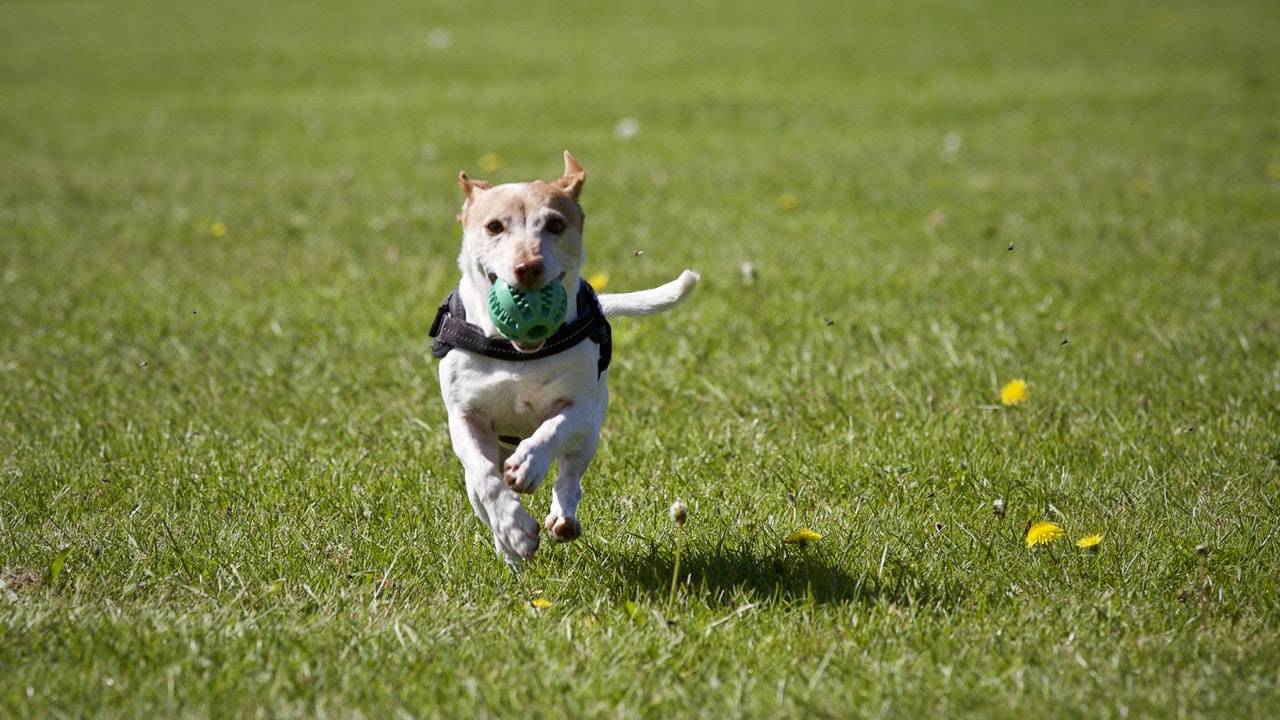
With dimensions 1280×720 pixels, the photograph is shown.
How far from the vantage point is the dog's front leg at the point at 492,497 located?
326 cm

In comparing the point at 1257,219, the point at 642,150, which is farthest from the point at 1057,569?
the point at 642,150

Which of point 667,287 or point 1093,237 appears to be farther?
point 1093,237

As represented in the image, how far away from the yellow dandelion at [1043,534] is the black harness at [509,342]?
1264 mm

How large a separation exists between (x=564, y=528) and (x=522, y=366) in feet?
1.39

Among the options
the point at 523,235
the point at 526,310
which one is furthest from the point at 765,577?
the point at 523,235

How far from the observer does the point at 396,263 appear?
7297mm

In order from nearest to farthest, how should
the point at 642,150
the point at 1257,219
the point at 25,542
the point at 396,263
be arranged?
the point at 25,542 → the point at 396,263 → the point at 1257,219 → the point at 642,150

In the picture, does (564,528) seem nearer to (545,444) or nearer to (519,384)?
(545,444)

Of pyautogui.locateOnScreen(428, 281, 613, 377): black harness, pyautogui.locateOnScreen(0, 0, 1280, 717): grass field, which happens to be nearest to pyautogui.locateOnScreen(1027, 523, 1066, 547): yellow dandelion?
pyautogui.locateOnScreen(0, 0, 1280, 717): grass field

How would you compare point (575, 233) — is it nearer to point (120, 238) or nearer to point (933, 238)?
point (933, 238)

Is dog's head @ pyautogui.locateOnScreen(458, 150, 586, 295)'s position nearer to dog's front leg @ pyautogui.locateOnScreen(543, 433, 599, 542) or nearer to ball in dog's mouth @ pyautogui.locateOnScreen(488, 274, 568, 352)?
ball in dog's mouth @ pyautogui.locateOnScreen(488, 274, 568, 352)

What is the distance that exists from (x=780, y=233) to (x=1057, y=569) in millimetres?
4693

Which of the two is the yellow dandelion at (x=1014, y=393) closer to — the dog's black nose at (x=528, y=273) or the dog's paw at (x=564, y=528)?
the dog's paw at (x=564, y=528)

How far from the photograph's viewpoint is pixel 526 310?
310 cm
